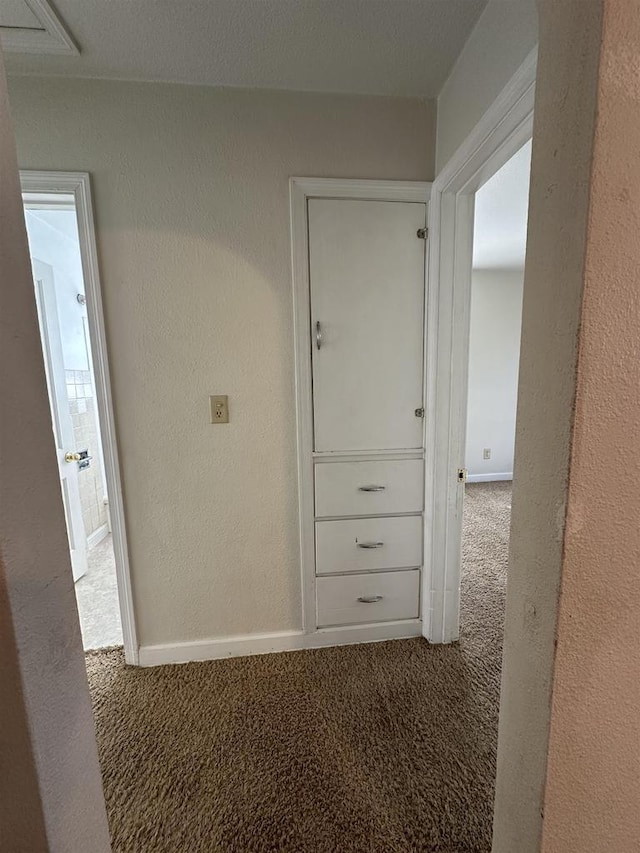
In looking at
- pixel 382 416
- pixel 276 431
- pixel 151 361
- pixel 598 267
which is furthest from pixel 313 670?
pixel 598 267

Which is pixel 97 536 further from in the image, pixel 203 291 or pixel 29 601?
pixel 29 601

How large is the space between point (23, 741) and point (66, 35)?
1.91m

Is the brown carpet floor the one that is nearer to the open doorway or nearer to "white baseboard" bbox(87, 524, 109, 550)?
the open doorway

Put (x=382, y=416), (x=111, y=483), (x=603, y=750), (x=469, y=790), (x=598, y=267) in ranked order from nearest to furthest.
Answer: (x=598, y=267), (x=603, y=750), (x=469, y=790), (x=111, y=483), (x=382, y=416)

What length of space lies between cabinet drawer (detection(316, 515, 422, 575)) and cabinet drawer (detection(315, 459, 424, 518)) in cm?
6

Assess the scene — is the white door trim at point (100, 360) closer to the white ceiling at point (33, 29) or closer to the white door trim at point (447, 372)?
the white ceiling at point (33, 29)

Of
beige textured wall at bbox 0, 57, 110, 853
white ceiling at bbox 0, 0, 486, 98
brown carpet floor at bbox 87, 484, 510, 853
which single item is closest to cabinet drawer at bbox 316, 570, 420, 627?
brown carpet floor at bbox 87, 484, 510, 853

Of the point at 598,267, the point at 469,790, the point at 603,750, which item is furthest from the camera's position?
the point at 469,790

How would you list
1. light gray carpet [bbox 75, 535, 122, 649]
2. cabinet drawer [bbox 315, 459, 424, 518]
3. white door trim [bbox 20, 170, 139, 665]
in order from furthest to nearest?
light gray carpet [bbox 75, 535, 122, 649] < cabinet drawer [bbox 315, 459, 424, 518] < white door trim [bbox 20, 170, 139, 665]

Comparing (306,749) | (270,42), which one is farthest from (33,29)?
(306,749)

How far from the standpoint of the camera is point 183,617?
5.52ft

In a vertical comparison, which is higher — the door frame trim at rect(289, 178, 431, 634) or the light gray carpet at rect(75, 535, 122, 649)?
the door frame trim at rect(289, 178, 431, 634)

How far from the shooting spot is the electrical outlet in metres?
1.58

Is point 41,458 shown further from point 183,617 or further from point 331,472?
point 183,617
